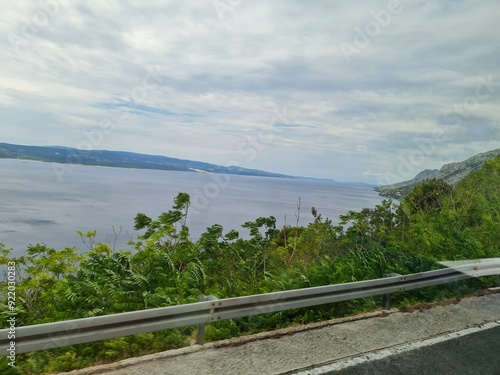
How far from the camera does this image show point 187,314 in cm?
379

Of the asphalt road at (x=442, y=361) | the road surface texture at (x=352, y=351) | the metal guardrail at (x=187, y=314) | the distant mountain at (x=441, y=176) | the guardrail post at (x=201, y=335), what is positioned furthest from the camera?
the distant mountain at (x=441, y=176)

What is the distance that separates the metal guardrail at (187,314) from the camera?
10.2 ft

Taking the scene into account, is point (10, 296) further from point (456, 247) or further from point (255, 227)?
point (456, 247)

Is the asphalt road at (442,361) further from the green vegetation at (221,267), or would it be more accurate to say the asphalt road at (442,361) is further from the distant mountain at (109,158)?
the distant mountain at (109,158)

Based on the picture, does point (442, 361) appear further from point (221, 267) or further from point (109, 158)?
point (109, 158)

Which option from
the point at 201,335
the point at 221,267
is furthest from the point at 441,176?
the point at 201,335

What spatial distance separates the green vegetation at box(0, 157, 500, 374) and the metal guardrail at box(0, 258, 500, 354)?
0.37m

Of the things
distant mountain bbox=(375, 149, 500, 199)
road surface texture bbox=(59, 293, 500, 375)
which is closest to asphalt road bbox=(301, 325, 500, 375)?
road surface texture bbox=(59, 293, 500, 375)

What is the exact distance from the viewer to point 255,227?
8.70 m

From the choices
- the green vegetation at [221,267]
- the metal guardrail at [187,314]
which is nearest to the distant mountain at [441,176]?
the green vegetation at [221,267]

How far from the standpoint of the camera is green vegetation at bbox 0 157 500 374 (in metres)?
4.54

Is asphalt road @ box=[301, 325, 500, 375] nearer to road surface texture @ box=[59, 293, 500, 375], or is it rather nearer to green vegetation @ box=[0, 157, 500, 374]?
road surface texture @ box=[59, 293, 500, 375]

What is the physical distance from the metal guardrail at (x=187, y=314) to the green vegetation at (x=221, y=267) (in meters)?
0.37

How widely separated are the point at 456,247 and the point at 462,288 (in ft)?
5.72
